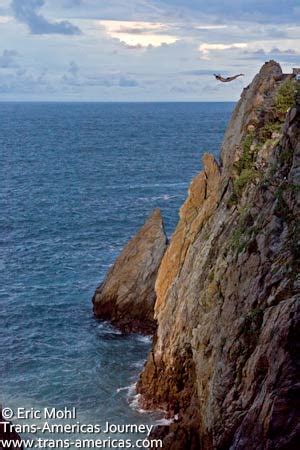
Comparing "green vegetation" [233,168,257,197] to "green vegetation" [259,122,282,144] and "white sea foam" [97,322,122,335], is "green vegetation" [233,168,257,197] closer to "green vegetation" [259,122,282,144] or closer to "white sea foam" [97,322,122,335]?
"green vegetation" [259,122,282,144]

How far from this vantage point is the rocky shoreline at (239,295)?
2088cm

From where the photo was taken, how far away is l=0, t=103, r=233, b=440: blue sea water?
41.5m

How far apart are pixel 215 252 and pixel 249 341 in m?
10.5

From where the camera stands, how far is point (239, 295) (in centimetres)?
2758

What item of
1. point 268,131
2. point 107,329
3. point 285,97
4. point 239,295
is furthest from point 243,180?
point 107,329

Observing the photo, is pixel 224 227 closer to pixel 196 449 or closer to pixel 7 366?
pixel 196 449

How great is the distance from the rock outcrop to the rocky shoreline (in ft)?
19.3

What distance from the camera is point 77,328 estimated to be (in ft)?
165

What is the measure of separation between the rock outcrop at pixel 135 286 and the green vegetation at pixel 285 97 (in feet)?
57.8

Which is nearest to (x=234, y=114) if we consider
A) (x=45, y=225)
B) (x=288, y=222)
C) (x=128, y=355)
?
(x=128, y=355)

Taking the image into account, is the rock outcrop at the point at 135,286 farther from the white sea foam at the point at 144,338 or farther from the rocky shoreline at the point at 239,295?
the rocky shoreline at the point at 239,295

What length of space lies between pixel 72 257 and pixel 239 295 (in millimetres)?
37894

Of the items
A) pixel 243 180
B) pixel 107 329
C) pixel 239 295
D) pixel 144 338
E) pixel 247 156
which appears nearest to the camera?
pixel 239 295

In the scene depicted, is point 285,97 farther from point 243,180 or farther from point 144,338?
point 144,338
